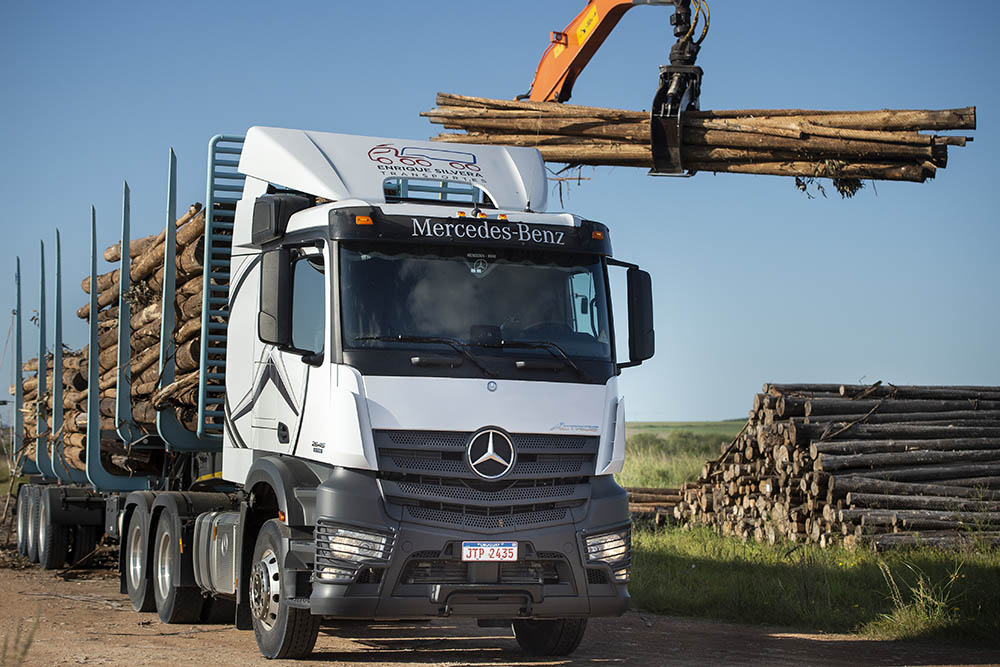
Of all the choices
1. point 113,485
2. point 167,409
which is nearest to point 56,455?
point 113,485

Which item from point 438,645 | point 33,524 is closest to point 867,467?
point 438,645

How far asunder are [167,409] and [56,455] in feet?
18.7

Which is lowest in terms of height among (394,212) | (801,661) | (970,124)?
(801,661)

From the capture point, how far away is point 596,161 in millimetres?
12602

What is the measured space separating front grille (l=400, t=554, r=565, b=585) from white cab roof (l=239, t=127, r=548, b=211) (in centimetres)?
282

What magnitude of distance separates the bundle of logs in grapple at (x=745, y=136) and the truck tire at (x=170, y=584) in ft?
15.9

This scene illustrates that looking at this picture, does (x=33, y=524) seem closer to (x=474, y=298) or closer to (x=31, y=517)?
(x=31, y=517)

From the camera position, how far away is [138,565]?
484 inches

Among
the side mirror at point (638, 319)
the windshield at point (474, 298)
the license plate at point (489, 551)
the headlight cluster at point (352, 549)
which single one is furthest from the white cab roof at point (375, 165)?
the license plate at point (489, 551)

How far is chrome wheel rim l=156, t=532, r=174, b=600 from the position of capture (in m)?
11.6

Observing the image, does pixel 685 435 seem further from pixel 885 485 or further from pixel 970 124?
pixel 970 124

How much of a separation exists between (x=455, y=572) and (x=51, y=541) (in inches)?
366

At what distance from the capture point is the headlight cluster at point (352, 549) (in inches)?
316

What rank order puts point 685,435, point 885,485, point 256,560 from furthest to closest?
point 685,435, point 885,485, point 256,560
